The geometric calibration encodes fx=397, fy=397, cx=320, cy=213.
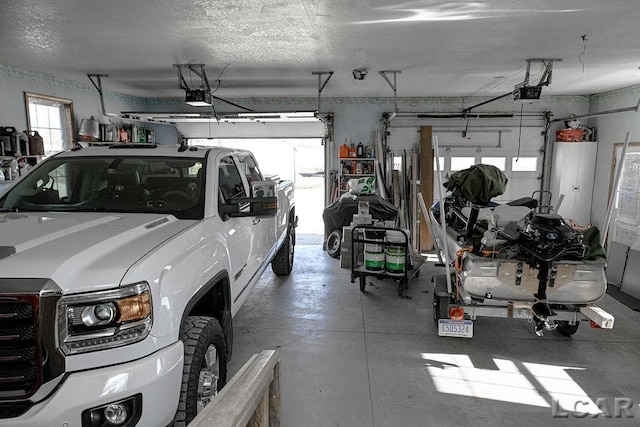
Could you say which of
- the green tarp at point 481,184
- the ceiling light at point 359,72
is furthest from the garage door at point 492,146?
the green tarp at point 481,184

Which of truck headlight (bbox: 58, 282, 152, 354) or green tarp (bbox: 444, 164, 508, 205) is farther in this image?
green tarp (bbox: 444, 164, 508, 205)

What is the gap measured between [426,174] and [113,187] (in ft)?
A: 23.3

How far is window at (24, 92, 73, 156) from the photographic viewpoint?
20.2ft

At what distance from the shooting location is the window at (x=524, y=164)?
9.04 meters

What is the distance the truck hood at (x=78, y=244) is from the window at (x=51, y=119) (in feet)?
14.6

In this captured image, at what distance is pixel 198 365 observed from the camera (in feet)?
7.32

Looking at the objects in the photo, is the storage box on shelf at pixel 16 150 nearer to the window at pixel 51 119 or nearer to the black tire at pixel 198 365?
the window at pixel 51 119

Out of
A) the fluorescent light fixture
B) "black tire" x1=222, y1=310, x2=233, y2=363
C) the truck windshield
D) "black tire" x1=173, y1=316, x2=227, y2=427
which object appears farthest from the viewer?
the fluorescent light fixture

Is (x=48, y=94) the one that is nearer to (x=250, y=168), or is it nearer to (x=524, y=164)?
(x=250, y=168)

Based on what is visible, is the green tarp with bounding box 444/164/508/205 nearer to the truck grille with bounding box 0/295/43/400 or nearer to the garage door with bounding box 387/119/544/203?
the garage door with bounding box 387/119/544/203

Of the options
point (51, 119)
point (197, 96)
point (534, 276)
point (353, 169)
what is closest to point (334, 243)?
point (353, 169)

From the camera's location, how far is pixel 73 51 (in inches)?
189

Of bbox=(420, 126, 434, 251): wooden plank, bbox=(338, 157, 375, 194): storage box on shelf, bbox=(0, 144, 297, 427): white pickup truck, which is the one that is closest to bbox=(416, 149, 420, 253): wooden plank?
bbox=(420, 126, 434, 251): wooden plank

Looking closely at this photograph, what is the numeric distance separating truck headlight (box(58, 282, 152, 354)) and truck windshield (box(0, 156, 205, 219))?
41.4 inches
